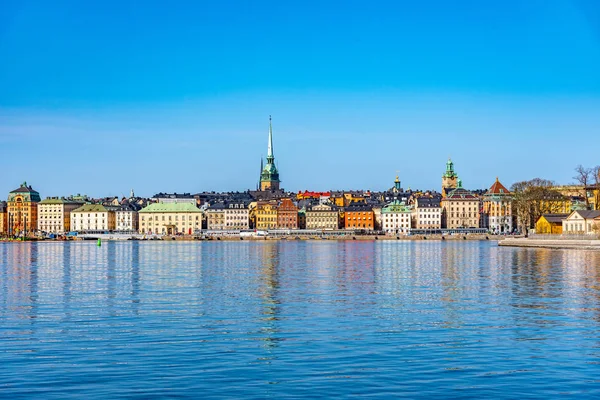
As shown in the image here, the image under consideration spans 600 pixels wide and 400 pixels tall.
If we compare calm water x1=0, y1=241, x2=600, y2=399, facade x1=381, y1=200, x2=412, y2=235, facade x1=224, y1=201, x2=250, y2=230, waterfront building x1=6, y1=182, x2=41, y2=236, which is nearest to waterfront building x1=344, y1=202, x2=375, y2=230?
facade x1=381, y1=200, x2=412, y2=235

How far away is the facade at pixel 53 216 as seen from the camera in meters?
194

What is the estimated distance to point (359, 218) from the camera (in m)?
180

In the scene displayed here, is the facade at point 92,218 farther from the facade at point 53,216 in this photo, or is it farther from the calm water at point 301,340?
the calm water at point 301,340

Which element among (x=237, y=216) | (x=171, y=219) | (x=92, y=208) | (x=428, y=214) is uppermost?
(x=92, y=208)

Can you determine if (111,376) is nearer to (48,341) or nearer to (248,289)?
(48,341)

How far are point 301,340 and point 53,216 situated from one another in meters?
182

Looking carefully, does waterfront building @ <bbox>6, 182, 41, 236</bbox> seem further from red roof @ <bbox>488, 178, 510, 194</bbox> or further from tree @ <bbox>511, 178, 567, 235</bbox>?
tree @ <bbox>511, 178, 567, 235</bbox>

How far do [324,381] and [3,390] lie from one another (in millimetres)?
5417

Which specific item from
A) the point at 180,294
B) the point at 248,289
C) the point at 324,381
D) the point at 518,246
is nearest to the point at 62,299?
the point at 180,294

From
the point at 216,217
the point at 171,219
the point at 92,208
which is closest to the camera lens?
Result: the point at 171,219

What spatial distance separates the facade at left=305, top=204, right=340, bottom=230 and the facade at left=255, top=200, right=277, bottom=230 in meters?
6.49

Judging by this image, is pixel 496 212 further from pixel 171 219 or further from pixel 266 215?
pixel 171 219

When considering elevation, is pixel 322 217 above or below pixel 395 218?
above

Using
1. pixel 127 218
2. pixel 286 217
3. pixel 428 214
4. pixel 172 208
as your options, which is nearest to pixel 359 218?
pixel 428 214
